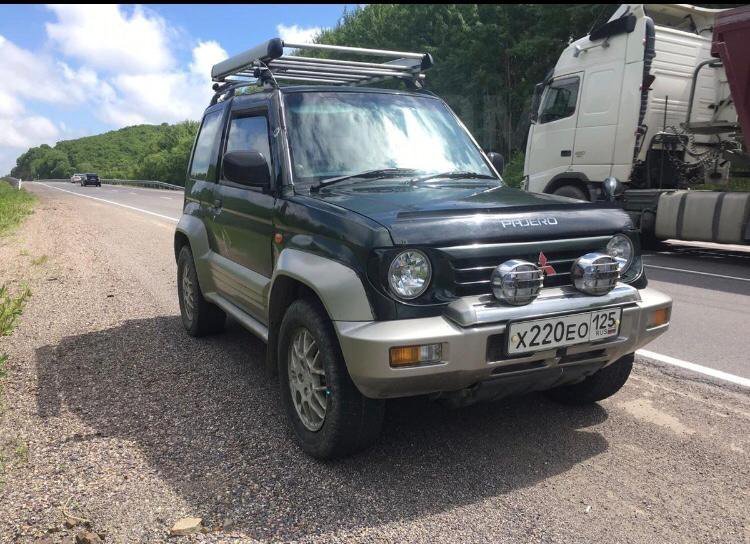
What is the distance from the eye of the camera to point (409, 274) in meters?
2.78

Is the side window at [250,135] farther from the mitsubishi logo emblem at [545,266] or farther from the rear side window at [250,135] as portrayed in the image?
the mitsubishi logo emblem at [545,266]

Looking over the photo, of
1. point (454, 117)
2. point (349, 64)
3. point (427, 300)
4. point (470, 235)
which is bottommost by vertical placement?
point (427, 300)

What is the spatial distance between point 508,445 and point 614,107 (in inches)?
333

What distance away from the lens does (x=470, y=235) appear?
2.84 meters

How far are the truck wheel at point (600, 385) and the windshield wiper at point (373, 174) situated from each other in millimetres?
1599

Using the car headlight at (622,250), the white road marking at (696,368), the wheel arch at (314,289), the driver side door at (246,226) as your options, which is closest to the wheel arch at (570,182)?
the white road marking at (696,368)

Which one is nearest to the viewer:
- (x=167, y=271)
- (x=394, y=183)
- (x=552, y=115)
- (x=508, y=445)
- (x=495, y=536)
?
(x=495, y=536)

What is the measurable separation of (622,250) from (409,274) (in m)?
1.27

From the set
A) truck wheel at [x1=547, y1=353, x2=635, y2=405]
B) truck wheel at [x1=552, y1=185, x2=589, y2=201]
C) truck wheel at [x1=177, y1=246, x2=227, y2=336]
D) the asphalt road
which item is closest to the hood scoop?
truck wheel at [x1=547, y1=353, x2=635, y2=405]

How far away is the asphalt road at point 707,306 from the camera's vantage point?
4895mm

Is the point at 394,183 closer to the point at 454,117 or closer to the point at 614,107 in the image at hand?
the point at 454,117

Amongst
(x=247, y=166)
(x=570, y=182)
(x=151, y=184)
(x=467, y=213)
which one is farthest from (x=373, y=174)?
(x=151, y=184)

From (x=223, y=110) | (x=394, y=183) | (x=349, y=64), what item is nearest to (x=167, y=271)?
(x=223, y=110)

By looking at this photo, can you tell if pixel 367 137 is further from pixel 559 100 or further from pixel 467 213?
pixel 559 100
